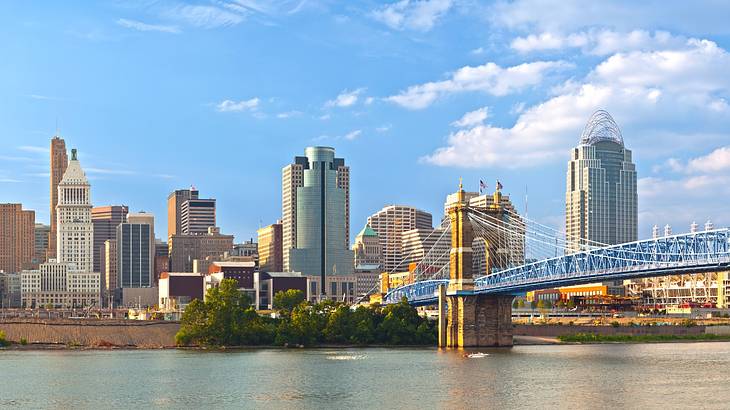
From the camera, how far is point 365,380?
280ft

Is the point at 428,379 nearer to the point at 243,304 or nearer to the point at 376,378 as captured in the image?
the point at 376,378

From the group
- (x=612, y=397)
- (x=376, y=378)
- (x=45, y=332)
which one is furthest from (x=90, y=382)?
(x=45, y=332)

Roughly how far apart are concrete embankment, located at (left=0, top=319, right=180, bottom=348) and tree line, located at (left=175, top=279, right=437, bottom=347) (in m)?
4.15

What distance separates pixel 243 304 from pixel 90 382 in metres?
52.8

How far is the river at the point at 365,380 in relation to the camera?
71562 mm

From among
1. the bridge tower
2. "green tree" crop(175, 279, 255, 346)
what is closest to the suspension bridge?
the bridge tower

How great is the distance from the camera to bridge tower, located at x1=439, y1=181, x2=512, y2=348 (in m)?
128

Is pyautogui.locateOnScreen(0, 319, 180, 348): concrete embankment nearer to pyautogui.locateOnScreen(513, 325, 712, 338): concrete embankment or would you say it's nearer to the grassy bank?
pyautogui.locateOnScreen(513, 325, 712, 338): concrete embankment

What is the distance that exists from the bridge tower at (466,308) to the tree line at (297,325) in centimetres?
692

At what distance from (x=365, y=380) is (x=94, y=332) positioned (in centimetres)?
6257

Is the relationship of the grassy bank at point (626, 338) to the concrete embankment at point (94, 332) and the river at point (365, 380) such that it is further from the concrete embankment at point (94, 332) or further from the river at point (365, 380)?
the concrete embankment at point (94, 332)

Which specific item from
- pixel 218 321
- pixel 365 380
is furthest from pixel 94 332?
pixel 365 380

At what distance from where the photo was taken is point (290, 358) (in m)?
110

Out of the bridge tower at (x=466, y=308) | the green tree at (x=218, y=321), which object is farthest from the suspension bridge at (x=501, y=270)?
the green tree at (x=218, y=321)
